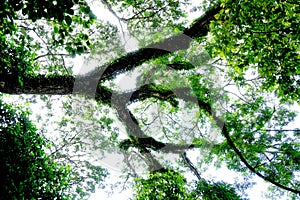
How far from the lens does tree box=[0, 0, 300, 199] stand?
486 centimetres

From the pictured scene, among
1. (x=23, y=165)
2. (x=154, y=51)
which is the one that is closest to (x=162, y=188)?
(x=23, y=165)

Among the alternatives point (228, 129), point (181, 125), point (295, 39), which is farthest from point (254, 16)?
point (181, 125)

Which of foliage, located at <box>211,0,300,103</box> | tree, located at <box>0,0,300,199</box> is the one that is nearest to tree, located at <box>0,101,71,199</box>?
tree, located at <box>0,0,300,199</box>

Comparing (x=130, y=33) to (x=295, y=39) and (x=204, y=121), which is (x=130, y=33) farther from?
(x=295, y=39)

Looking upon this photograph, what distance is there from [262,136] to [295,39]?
507 cm

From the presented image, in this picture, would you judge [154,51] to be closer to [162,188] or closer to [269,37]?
[269,37]

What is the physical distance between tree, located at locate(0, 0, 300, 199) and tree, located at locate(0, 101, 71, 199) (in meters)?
0.98

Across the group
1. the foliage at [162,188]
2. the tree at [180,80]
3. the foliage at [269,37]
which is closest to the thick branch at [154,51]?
the tree at [180,80]

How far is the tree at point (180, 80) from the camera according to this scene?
4.86 meters

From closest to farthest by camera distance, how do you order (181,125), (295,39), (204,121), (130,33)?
(295,39), (130,33), (204,121), (181,125)

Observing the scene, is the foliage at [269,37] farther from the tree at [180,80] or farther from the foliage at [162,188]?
the foliage at [162,188]

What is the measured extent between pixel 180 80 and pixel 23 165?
7.57 m

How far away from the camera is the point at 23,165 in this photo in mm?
4590

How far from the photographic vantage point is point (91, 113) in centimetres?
1191
